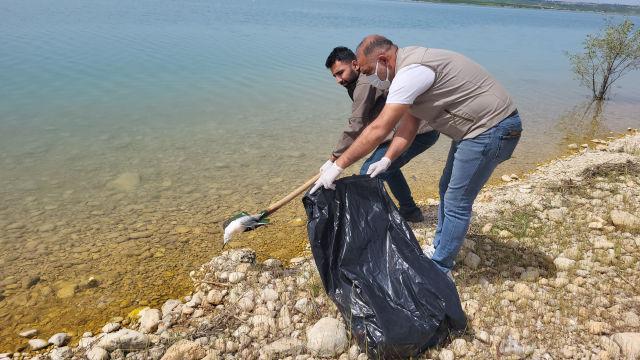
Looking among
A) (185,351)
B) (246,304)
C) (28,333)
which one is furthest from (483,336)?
(28,333)

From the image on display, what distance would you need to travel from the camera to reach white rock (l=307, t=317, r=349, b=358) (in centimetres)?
223

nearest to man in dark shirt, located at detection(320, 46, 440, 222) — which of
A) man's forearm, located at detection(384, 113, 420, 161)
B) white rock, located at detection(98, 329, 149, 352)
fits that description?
man's forearm, located at detection(384, 113, 420, 161)

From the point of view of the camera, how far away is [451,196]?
102 inches

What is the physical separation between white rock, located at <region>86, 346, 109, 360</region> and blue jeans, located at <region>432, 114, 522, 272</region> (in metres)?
2.02

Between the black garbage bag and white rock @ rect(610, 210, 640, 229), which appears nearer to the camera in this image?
the black garbage bag

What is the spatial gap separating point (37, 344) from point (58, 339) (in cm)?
12

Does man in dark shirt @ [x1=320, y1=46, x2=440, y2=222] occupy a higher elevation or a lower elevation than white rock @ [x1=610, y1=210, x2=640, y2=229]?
higher

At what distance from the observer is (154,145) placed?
21.2ft

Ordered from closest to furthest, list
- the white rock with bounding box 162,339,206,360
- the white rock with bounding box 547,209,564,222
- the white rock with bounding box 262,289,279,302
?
→ the white rock with bounding box 162,339,206,360
the white rock with bounding box 262,289,279,302
the white rock with bounding box 547,209,564,222

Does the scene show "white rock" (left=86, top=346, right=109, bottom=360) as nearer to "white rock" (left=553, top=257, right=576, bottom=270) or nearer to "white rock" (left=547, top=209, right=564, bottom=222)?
"white rock" (left=553, top=257, right=576, bottom=270)

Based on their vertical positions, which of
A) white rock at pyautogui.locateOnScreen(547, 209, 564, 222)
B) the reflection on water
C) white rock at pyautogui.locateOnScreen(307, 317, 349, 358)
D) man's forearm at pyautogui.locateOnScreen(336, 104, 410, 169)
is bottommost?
the reflection on water

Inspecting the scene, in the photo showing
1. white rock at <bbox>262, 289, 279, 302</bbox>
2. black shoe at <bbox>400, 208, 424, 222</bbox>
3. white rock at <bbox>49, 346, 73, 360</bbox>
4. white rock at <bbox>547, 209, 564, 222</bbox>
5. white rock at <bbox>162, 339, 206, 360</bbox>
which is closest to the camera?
→ white rock at <bbox>162, 339, 206, 360</bbox>

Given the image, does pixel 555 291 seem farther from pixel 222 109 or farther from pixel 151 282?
pixel 222 109

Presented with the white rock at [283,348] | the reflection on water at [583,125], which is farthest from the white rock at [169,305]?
the reflection on water at [583,125]
